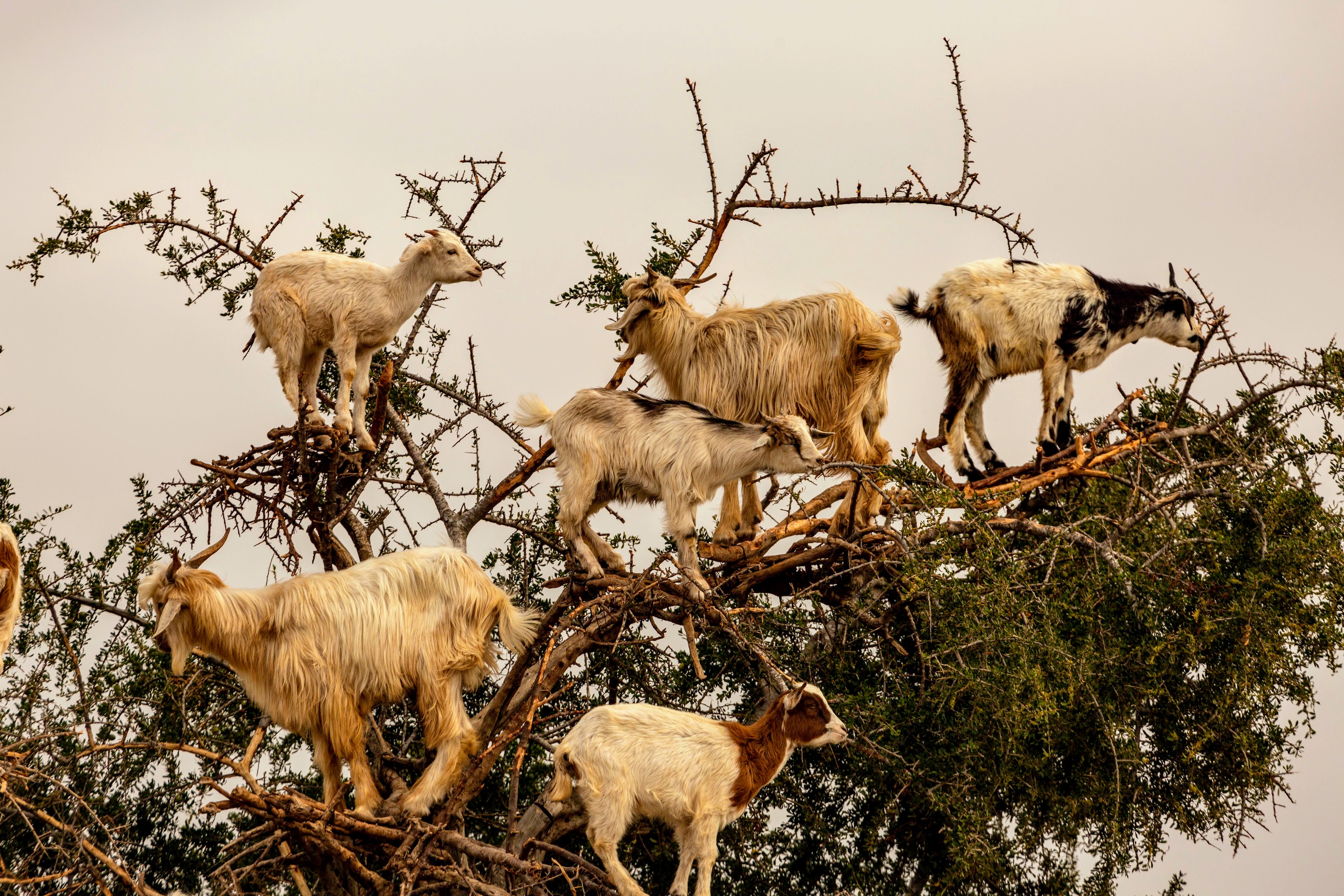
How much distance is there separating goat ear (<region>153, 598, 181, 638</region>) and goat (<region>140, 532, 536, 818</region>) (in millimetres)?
23

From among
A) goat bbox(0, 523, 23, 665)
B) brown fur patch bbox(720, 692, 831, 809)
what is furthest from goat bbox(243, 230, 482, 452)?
brown fur patch bbox(720, 692, 831, 809)

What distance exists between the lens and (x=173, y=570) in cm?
575

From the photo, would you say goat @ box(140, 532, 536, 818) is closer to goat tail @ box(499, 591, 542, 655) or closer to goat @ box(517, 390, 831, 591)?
goat tail @ box(499, 591, 542, 655)

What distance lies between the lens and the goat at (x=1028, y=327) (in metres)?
8.12

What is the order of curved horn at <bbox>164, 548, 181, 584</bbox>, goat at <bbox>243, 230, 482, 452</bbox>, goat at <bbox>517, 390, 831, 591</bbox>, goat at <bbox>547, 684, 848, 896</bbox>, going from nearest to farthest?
goat at <bbox>547, 684, 848, 896</bbox>
curved horn at <bbox>164, 548, 181, 584</bbox>
goat at <bbox>517, 390, 831, 591</bbox>
goat at <bbox>243, 230, 482, 452</bbox>

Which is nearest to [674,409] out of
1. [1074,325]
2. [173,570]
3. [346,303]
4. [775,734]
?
[775,734]

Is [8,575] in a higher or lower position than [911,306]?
lower

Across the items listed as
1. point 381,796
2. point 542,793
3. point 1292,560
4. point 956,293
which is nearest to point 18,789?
point 381,796

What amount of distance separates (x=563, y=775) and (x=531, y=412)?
2027mm

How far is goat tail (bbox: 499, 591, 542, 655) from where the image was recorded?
20.3ft

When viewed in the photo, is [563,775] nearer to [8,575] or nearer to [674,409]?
[674,409]

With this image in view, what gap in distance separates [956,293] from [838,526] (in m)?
1.76

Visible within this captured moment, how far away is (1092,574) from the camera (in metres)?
6.57

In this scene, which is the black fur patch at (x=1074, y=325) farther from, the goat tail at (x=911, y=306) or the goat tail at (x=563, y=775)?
the goat tail at (x=563, y=775)
